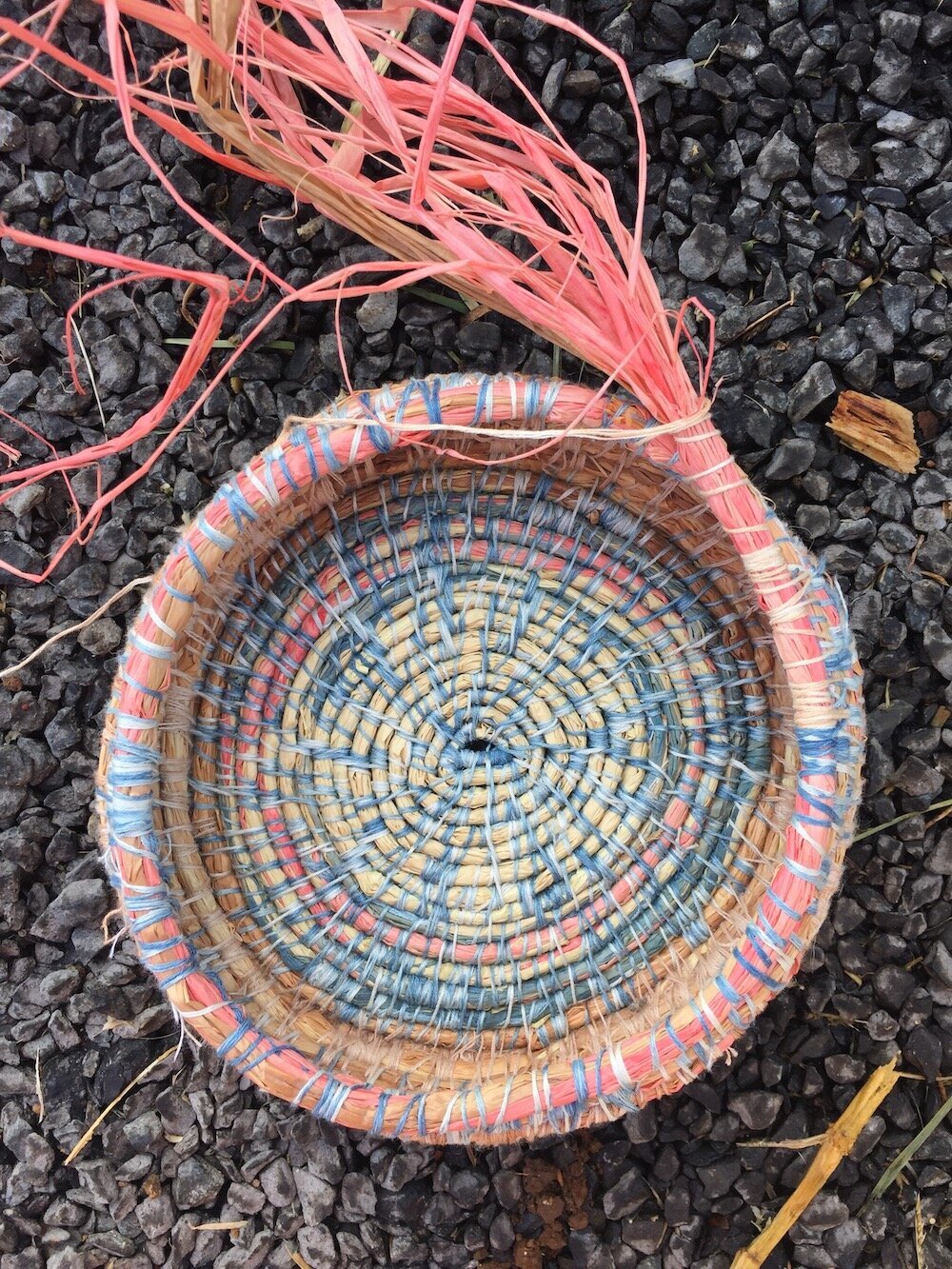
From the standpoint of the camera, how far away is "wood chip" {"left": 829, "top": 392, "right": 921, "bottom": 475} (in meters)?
0.97

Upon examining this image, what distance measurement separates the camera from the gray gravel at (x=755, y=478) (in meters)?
0.96

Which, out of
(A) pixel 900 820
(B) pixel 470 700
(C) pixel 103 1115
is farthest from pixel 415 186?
(C) pixel 103 1115

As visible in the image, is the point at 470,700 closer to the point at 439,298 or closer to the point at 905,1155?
the point at 439,298

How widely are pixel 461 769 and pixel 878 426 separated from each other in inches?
21.4

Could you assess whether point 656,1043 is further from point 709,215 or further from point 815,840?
point 709,215

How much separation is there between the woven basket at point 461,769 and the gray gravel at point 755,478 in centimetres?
16

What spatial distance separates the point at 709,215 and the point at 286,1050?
0.87 metres

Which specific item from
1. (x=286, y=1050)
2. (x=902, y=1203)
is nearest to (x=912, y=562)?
(x=902, y=1203)

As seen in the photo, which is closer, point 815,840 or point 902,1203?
point 815,840

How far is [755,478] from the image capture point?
39.0 inches

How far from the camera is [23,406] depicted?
101 centimetres

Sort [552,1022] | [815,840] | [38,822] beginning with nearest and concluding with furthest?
[815,840]
[552,1022]
[38,822]

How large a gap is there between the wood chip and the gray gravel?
16mm

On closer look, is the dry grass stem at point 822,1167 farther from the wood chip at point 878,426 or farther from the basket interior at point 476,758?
the wood chip at point 878,426
